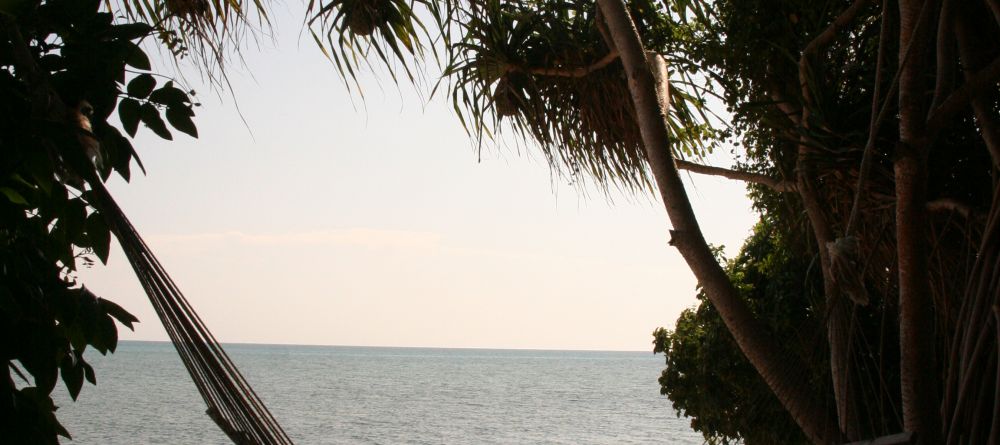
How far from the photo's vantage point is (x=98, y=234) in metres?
0.89

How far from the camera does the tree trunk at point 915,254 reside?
1.34 m

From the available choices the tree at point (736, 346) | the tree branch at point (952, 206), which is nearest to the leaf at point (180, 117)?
the tree branch at point (952, 206)

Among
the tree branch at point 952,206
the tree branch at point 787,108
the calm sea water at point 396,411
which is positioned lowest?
the calm sea water at point 396,411

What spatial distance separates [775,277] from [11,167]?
13.8ft

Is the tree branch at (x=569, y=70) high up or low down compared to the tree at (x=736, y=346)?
up

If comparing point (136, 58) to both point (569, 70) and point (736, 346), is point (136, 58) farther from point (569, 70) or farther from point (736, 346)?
point (736, 346)

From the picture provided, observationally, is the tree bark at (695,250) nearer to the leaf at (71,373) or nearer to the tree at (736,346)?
the leaf at (71,373)

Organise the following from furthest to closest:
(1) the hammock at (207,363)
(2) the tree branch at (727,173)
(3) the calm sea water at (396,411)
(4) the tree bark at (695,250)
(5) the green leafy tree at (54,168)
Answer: (3) the calm sea water at (396,411)
(2) the tree branch at (727,173)
(4) the tree bark at (695,250)
(5) the green leafy tree at (54,168)
(1) the hammock at (207,363)

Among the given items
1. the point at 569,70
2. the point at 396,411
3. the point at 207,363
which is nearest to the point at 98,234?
the point at 207,363

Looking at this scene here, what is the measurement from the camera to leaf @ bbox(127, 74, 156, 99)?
0.96m

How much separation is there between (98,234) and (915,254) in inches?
46.0

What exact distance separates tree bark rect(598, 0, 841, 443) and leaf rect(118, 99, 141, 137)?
1148mm

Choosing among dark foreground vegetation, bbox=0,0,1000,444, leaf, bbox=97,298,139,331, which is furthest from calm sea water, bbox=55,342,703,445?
leaf, bbox=97,298,139,331

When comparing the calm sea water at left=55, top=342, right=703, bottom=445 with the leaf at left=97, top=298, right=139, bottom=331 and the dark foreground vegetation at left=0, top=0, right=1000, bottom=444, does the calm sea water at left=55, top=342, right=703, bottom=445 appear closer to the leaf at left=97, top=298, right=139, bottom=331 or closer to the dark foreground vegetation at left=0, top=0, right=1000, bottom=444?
the dark foreground vegetation at left=0, top=0, right=1000, bottom=444
